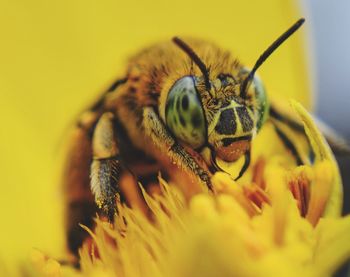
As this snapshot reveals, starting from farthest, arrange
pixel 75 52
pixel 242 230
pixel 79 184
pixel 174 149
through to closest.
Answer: pixel 75 52
pixel 79 184
pixel 174 149
pixel 242 230

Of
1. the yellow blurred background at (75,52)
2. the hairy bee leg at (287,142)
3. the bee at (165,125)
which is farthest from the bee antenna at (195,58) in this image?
the yellow blurred background at (75,52)

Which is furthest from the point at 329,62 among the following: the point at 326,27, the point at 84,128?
the point at 84,128

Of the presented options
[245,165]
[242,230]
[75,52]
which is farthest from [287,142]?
[75,52]

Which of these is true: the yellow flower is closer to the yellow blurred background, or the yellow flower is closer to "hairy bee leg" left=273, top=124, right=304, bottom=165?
"hairy bee leg" left=273, top=124, right=304, bottom=165

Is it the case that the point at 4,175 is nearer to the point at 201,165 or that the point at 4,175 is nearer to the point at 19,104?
the point at 19,104

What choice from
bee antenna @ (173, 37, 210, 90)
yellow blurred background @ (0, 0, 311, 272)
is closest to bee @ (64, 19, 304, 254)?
bee antenna @ (173, 37, 210, 90)

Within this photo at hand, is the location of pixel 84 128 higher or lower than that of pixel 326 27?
higher

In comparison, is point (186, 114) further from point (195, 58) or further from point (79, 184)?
point (79, 184)
